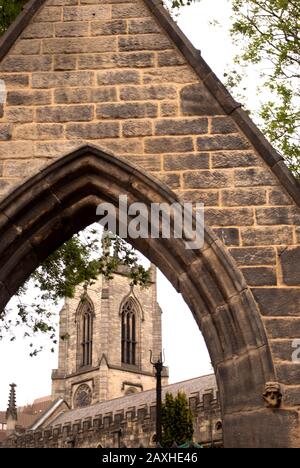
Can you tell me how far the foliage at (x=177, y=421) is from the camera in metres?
30.9

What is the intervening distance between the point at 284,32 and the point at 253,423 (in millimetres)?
8052

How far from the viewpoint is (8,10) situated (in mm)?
11297

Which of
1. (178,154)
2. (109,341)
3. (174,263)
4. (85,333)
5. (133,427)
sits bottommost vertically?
(174,263)

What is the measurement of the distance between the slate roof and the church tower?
10.00 feet

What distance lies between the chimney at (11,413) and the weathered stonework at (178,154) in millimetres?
52758

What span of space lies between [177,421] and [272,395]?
90.1ft

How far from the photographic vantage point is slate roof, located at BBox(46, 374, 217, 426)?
1552 inches

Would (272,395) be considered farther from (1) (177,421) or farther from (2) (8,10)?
(1) (177,421)

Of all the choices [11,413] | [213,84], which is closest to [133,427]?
[11,413]

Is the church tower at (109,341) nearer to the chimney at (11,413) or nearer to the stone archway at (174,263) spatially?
the chimney at (11,413)

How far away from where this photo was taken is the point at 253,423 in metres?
5.00

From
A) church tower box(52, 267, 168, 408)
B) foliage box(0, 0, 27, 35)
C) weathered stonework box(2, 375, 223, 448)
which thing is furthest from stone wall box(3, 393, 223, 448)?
foliage box(0, 0, 27, 35)

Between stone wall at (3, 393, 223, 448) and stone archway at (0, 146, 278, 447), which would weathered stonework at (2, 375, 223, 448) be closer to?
stone wall at (3, 393, 223, 448)
